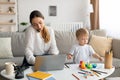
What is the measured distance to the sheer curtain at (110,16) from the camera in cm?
499

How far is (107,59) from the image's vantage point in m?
2.31

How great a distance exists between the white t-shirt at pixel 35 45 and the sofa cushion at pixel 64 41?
1.15 meters

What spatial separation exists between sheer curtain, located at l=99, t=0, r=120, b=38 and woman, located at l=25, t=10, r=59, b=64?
2746 mm

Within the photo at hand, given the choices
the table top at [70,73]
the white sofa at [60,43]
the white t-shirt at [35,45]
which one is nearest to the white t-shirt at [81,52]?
the white t-shirt at [35,45]

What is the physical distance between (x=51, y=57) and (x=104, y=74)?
53 cm

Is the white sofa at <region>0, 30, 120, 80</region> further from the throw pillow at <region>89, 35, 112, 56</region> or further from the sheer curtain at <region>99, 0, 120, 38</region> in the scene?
the sheer curtain at <region>99, 0, 120, 38</region>

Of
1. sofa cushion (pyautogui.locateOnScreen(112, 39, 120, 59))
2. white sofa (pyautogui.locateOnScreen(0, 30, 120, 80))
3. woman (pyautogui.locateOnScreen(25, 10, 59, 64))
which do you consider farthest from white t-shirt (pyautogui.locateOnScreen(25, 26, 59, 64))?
sofa cushion (pyautogui.locateOnScreen(112, 39, 120, 59))

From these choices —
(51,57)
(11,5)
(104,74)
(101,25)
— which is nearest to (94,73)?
(104,74)

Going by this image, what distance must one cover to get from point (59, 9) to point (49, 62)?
3.96m

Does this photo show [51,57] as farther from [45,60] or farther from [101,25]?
[101,25]

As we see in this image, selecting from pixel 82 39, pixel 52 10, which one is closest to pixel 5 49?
pixel 82 39

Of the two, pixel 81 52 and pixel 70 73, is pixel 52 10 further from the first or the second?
pixel 70 73

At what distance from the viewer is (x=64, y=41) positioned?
152 inches

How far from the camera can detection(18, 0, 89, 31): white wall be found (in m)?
5.80
